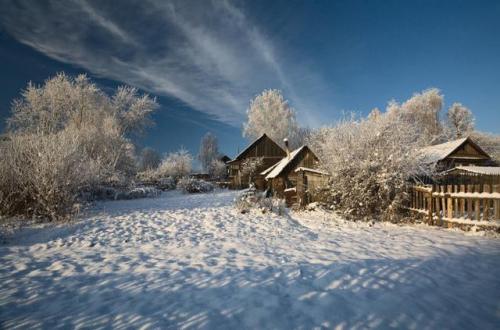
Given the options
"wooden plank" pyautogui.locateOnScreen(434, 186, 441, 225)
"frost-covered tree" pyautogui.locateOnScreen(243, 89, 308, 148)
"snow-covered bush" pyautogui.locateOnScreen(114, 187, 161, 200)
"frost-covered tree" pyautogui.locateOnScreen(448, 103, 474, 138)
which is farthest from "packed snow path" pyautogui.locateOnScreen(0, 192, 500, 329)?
"frost-covered tree" pyautogui.locateOnScreen(448, 103, 474, 138)

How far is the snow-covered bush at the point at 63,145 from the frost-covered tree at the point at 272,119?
1718 centimetres

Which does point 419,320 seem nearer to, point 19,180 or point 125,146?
point 19,180

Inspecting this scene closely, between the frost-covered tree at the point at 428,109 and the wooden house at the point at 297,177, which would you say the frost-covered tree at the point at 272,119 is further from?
the wooden house at the point at 297,177

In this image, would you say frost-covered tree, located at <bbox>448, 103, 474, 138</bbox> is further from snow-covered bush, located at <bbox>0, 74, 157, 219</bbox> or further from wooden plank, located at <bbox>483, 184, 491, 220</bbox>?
snow-covered bush, located at <bbox>0, 74, 157, 219</bbox>

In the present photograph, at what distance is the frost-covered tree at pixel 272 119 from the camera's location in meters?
38.9

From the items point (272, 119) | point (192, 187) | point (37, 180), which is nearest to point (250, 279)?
point (37, 180)

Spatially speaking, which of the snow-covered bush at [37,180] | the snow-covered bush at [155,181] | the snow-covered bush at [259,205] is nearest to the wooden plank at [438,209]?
the snow-covered bush at [259,205]

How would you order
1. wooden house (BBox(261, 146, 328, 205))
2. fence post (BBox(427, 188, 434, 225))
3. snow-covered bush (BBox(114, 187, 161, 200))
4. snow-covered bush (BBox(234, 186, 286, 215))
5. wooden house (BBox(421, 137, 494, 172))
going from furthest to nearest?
wooden house (BBox(421, 137, 494, 172)), snow-covered bush (BBox(114, 187, 161, 200)), wooden house (BBox(261, 146, 328, 205)), snow-covered bush (BBox(234, 186, 286, 215)), fence post (BBox(427, 188, 434, 225))

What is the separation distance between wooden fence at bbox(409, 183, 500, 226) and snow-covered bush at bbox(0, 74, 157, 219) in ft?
42.5

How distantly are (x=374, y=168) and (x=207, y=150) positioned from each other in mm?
56250

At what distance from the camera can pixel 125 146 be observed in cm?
2475

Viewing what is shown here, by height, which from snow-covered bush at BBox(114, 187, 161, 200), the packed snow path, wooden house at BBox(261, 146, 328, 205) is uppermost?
wooden house at BBox(261, 146, 328, 205)

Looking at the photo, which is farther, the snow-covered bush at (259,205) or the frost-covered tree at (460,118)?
the frost-covered tree at (460,118)

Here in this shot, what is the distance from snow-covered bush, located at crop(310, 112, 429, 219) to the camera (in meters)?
8.56
